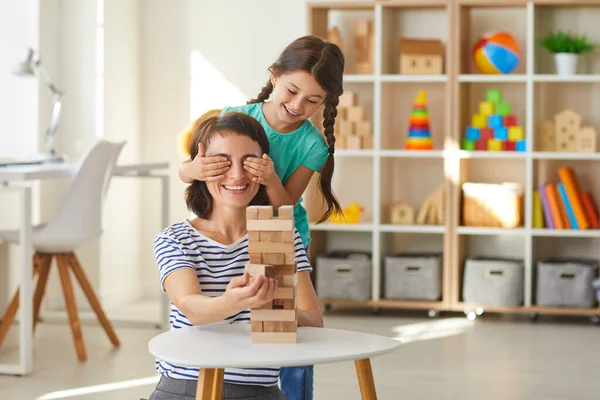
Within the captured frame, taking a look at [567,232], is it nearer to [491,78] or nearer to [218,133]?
[491,78]

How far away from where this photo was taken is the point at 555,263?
16.1 feet

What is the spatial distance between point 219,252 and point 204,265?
39mm

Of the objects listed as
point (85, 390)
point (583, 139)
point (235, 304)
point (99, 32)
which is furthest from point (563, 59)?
point (235, 304)

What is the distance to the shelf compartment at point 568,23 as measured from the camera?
202 inches

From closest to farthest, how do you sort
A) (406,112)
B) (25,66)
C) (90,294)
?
(90,294) → (25,66) → (406,112)

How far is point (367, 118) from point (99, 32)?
1.42m

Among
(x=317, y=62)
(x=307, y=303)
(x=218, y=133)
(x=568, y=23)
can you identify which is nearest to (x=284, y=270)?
(x=307, y=303)

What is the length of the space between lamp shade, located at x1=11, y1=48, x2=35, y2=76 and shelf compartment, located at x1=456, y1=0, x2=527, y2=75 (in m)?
2.02

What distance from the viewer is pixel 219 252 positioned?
187cm

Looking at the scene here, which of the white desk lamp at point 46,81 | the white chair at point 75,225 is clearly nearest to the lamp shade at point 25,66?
the white desk lamp at point 46,81

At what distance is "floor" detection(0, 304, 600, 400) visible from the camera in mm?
3531

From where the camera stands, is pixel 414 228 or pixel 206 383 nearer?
pixel 206 383

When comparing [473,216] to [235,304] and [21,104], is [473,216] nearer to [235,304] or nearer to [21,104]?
[21,104]

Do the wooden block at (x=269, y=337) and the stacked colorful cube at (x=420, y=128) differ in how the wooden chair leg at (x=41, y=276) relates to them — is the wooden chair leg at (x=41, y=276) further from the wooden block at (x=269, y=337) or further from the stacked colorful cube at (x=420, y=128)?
the wooden block at (x=269, y=337)
